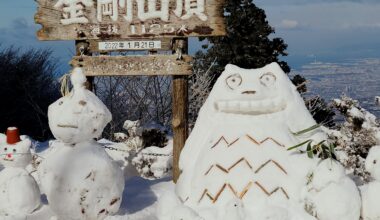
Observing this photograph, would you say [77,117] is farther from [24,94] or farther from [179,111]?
[24,94]

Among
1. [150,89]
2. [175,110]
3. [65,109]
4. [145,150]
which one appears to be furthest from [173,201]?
[150,89]

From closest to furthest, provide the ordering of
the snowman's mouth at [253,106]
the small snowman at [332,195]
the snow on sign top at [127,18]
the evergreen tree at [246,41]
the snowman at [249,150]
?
the small snowman at [332,195]
the snowman at [249,150]
the snowman's mouth at [253,106]
the snow on sign top at [127,18]
the evergreen tree at [246,41]

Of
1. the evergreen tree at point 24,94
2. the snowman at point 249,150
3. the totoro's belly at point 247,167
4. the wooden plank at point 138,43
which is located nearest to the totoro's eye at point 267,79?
the snowman at point 249,150

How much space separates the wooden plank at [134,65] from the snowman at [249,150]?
4.78 ft

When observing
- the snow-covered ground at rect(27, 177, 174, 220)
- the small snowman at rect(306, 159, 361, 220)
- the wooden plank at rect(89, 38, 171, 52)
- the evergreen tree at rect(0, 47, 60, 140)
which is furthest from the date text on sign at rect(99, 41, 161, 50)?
the evergreen tree at rect(0, 47, 60, 140)

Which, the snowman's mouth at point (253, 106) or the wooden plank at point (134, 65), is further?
the wooden plank at point (134, 65)

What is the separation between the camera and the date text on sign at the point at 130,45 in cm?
572

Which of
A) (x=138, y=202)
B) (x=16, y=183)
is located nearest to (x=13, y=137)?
(x=16, y=183)

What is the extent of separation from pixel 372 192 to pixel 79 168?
7.18 feet

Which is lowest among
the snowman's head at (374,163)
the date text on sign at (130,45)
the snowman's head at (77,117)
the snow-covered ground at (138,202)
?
the snow-covered ground at (138,202)

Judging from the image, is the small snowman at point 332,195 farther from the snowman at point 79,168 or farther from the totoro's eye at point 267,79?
the snowman at point 79,168

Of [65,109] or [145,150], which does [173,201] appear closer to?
[65,109]

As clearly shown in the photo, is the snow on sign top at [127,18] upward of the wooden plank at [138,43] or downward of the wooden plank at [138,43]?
upward

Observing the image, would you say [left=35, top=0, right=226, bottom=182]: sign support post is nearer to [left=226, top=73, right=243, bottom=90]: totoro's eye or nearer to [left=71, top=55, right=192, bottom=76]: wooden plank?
[left=71, top=55, right=192, bottom=76]: wooden plank
